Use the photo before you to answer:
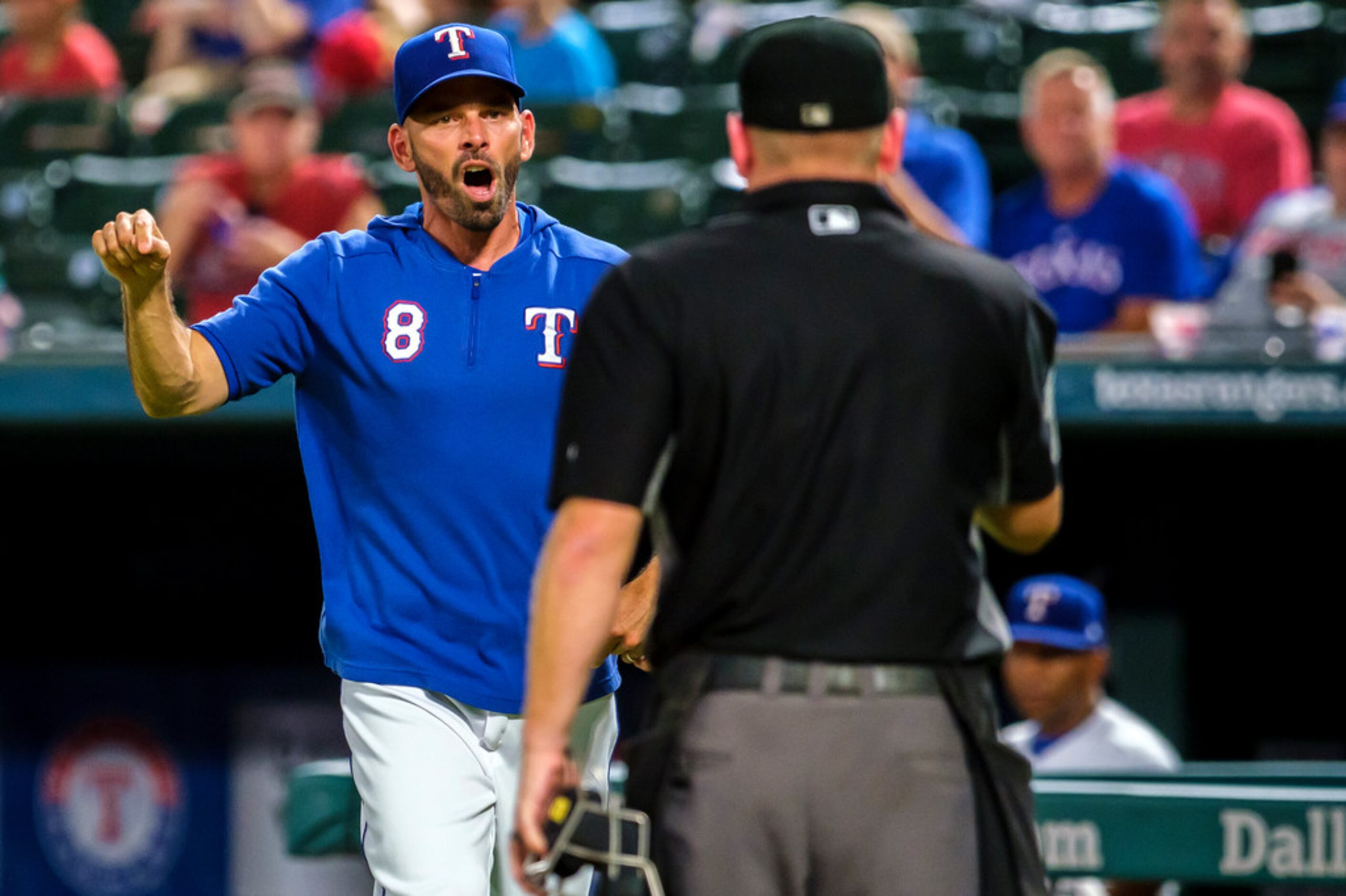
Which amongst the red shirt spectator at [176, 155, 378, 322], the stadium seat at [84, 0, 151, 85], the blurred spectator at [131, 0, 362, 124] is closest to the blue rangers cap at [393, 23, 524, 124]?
the red shirt spectator at [176, 155, 378, 322]

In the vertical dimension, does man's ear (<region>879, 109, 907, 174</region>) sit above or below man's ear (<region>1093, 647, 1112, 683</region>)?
above

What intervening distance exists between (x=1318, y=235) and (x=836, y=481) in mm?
3907

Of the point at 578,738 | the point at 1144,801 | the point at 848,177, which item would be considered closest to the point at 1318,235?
the point at 1144,801

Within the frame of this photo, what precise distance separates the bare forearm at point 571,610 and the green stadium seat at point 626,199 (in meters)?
4.66

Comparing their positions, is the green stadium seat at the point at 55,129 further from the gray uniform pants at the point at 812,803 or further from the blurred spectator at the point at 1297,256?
the gray uniform pants at the point at 812,803

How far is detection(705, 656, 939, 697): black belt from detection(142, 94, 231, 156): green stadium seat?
249 inches

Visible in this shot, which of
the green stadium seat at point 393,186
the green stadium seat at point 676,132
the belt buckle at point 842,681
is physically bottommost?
the belt buckle at point 842,681

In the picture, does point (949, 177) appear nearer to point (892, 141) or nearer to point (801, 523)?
point (892, 141)

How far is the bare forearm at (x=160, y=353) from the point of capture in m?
3.08

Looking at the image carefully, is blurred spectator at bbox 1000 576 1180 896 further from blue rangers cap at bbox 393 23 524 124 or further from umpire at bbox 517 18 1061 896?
umpire at bbox 517 18 1061 896

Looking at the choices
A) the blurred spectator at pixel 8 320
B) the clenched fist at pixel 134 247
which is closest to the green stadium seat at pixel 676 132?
the blurred spectator at pixel 8 320

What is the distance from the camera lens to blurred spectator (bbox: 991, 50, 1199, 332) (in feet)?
20.1

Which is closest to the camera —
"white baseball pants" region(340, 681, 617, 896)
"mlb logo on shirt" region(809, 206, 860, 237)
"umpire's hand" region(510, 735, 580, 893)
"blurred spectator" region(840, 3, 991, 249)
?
"umpire's hand" region(510, 735, 580, 893)

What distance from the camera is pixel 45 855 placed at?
22.2ft
